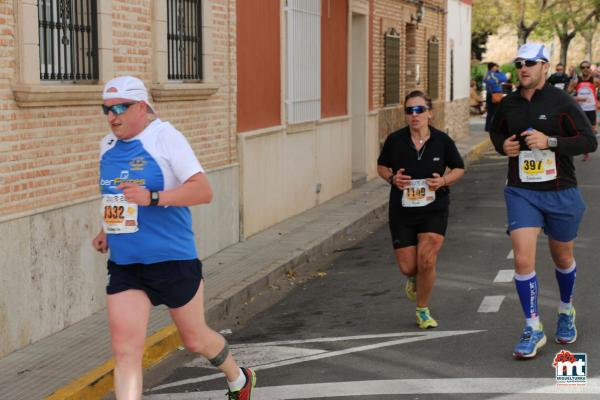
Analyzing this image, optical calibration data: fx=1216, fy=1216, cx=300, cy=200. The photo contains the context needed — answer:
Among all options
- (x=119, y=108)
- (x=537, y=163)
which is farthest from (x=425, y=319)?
(x=119, y=108)

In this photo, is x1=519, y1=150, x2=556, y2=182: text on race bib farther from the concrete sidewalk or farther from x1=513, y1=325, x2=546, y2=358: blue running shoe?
the concrete sidewalk

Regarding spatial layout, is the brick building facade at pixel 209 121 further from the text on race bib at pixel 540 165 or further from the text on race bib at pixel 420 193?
the text on race bib at pixel 540 165

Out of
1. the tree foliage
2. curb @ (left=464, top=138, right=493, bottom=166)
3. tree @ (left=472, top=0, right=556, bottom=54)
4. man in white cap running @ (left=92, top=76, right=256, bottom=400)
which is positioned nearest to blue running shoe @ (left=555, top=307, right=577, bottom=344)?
man in white cap running @ (left=92, top=76, right=256, bottom=400)

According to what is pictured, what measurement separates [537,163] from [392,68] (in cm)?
1598

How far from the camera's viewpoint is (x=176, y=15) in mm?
12078

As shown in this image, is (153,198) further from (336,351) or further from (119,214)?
(336,351)

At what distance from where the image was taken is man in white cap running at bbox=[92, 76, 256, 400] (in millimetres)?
5828

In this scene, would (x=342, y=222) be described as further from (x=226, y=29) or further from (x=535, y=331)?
(x=535, y=331)

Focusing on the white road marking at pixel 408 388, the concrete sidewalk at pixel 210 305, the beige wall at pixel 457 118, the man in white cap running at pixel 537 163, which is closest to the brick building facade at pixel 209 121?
the concrete sidewalk at pixel 210 305

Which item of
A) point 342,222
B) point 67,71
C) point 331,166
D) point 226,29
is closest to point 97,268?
point 67,71

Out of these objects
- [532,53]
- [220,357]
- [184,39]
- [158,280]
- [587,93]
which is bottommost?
[220,357]

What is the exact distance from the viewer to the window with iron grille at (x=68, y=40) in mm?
9094

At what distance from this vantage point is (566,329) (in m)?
7.93

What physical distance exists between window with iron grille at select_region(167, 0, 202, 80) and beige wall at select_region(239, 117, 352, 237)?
131 cm
